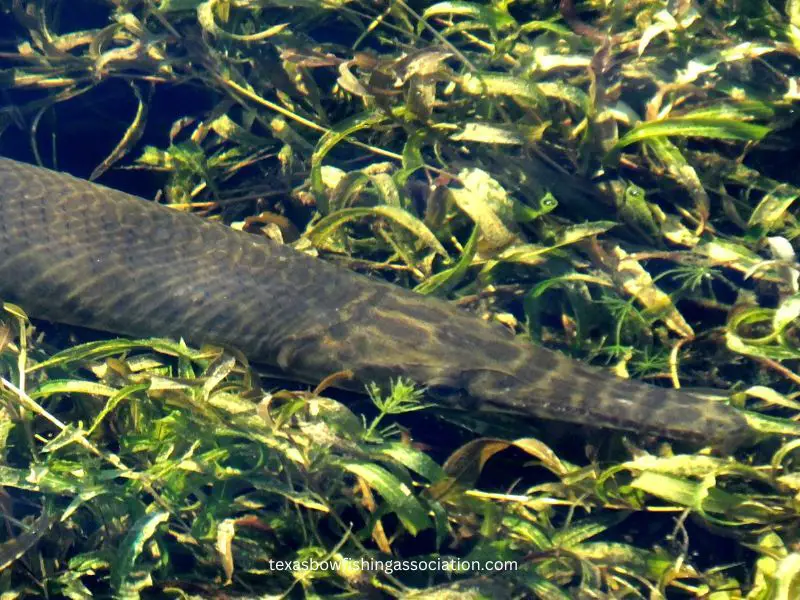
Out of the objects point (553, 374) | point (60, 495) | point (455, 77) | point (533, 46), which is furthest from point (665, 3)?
point (60, 495)

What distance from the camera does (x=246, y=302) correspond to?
14.0 feet

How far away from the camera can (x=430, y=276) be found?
458 cm

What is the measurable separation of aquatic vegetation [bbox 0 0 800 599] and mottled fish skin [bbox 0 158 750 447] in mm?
188

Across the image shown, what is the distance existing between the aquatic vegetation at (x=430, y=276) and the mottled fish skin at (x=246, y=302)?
0.19 m

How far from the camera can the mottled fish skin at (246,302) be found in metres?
4.11

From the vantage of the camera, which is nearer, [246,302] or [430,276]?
[246,302]

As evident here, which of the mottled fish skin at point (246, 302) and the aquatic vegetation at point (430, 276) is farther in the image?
the mottled fish skin at point (246, 302)

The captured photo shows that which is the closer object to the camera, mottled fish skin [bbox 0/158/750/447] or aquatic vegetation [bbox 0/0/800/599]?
aquatic vegetation [bbox 0/0/800/599]

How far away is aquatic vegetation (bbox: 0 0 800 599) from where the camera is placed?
369cm

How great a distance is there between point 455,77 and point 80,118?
248 cm

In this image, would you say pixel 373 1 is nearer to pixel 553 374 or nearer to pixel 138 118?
pixel 138 118

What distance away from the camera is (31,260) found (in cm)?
429

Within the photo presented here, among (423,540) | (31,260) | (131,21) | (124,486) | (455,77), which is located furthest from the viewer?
(131,21)

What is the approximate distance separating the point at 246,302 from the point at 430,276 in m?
1.03
